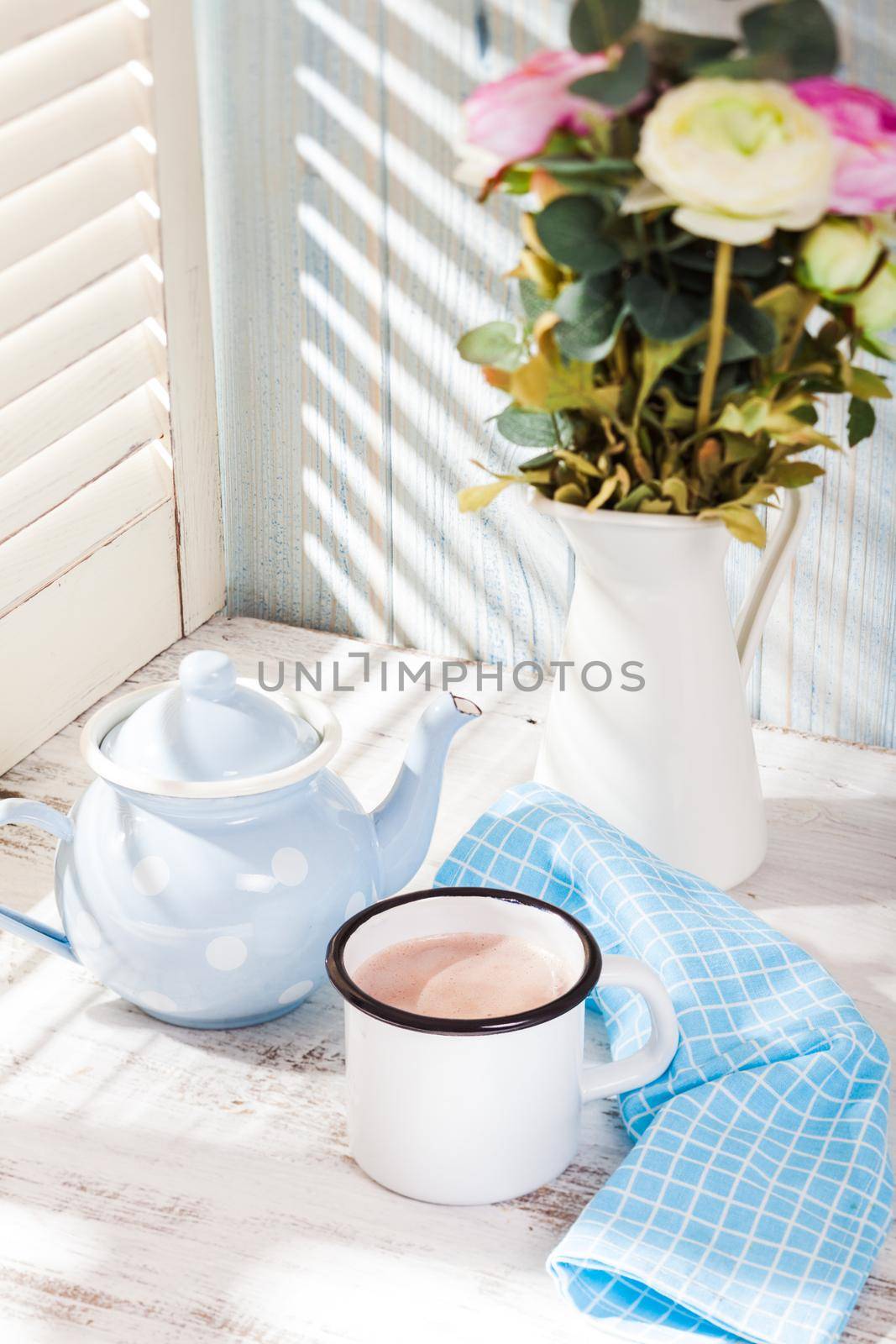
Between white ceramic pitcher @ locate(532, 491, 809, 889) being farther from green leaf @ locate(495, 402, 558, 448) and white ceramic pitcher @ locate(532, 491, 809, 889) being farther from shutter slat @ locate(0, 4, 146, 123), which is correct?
shutter slat @ locate(0, 4, 146, 123)

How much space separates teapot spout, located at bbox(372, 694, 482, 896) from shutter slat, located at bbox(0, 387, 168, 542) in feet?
1.23

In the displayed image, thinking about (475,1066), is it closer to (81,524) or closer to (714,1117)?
(714,1117)

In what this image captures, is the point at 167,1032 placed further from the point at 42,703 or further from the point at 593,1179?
the point at 42,703

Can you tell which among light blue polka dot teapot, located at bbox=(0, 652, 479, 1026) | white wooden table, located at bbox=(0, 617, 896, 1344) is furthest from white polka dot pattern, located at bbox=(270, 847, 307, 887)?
white wooden table, located at bbox=(0, 617, 896, 1344)

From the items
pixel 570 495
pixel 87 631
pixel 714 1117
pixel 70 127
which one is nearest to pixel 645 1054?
pixel 714 1117

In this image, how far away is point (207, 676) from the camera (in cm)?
69

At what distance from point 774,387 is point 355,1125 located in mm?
369

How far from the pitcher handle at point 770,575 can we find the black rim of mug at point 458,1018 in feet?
0.87

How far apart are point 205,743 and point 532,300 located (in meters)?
0.26

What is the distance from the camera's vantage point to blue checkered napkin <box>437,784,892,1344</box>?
22.9 inches

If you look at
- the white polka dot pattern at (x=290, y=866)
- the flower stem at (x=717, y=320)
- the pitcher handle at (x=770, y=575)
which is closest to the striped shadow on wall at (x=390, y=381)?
the pitcher handle at (x=770, y=575)

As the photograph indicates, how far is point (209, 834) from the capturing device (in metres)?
0.70

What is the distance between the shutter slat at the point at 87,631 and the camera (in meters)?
1.02

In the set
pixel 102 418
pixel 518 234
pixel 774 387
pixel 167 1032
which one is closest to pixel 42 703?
pixel 102 418
